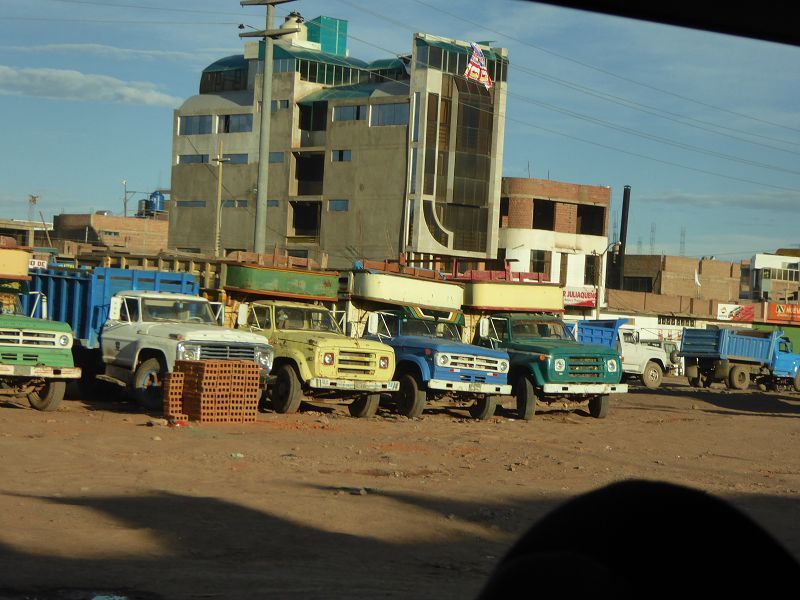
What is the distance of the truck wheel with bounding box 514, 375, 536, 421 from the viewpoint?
21.8 meters

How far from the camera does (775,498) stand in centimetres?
1268

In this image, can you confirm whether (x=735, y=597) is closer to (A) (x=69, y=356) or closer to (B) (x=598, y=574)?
(B) (x=598, y=574)

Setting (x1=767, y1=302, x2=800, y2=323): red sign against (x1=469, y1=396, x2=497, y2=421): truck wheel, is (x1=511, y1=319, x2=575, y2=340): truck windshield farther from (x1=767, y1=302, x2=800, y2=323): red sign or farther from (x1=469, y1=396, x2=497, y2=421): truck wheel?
(x1=767, y1=302, x2=800, y2=323): red sign

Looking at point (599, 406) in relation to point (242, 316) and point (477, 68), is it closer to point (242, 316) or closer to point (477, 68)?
point (242, 316)

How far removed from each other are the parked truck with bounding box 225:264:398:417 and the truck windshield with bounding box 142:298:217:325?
2.13 feet

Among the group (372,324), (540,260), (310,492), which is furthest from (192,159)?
(310,492)

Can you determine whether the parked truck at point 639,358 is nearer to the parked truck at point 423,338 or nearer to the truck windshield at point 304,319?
the parked truck at point 423,338

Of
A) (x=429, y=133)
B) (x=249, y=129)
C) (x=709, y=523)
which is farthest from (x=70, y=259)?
(x=249, y=129)

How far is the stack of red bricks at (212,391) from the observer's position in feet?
57.1

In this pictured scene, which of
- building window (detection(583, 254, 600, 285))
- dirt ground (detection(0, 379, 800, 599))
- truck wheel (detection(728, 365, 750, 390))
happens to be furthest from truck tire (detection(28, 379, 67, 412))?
building window (detection(583, 254, 600, 285))

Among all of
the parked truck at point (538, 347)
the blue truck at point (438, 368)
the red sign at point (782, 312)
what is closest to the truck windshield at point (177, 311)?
the blue truck at point (438, 368)

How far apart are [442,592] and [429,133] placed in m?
60.8

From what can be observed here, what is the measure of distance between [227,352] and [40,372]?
304cm

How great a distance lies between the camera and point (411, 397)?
2070 cm
